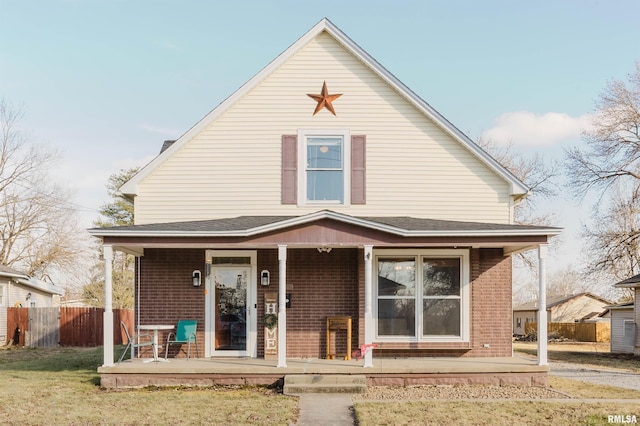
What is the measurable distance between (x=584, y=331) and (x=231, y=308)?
3513 cm

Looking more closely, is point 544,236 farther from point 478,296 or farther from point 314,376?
point 314,376

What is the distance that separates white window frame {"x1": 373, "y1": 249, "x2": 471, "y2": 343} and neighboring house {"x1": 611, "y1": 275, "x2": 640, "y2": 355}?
1076 centimetres

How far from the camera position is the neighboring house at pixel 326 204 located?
15172 millimetres

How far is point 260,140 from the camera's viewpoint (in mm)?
15555

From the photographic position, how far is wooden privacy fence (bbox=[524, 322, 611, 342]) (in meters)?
43.7

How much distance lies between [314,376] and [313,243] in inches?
98.4

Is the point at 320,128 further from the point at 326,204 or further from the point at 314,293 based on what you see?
the point at 314,293

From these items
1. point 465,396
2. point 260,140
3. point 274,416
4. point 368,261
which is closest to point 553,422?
point 465,396

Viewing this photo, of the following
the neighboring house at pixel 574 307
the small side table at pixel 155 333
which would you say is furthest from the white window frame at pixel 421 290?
the neighboring house at pixel 574 307

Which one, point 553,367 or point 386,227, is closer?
point 386,227

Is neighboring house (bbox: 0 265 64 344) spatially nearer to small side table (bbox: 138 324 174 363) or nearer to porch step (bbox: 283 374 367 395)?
small side table (bbox: 138 324 174 363)

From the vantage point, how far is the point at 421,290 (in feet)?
49.9

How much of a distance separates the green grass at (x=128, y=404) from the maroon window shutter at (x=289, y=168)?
436 centimetres

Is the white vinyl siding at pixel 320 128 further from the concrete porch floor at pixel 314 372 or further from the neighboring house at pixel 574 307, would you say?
the neighboring house at pixel 574 307
